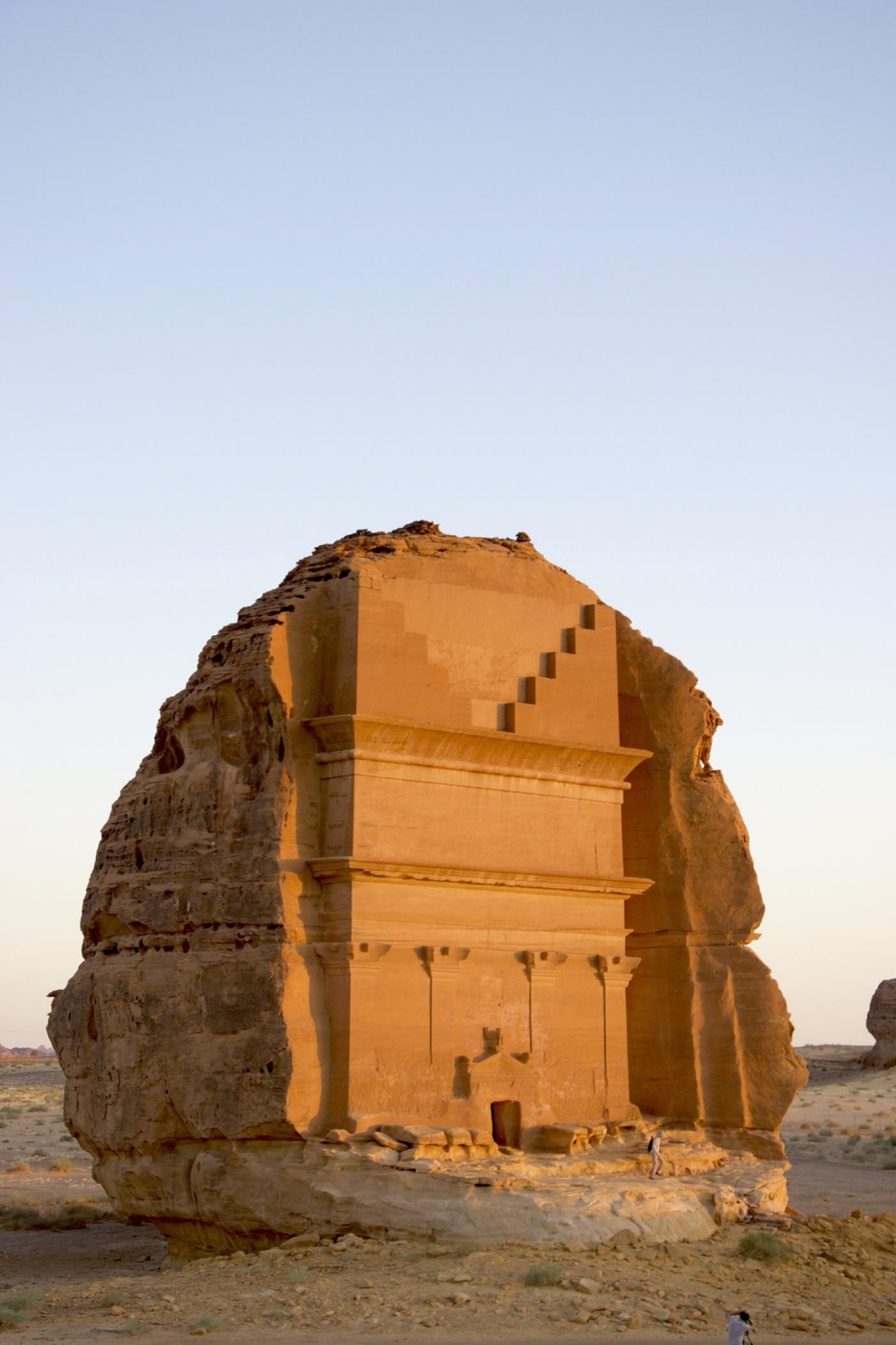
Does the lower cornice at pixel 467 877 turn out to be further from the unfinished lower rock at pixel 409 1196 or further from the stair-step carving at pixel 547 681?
the unfinished lower rock at pixel 409 1196

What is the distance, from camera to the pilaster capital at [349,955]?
15.2 m

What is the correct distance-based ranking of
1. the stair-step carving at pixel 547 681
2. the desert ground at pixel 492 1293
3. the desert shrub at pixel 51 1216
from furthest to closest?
the desert shrub at pixel 51 1216, the stair-step carving at pixel 547 681, the desert ground at pixel 492 1293

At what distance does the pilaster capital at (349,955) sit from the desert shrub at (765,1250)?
4220 mm

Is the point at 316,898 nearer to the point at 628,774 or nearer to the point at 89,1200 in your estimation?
the point at 628,774

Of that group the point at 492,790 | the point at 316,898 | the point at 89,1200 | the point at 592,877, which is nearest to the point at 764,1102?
the point at 592,877

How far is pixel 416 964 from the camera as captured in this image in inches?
616

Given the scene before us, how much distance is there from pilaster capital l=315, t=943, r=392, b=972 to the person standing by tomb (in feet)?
11.1

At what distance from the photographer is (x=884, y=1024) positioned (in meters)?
45.0

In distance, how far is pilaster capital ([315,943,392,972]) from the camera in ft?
49.7

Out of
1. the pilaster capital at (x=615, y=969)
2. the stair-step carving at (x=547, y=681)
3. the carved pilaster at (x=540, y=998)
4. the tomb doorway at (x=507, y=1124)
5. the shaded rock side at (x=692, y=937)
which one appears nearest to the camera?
the tomb doorway at (x=507, y=1124)

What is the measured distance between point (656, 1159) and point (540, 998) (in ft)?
6.54

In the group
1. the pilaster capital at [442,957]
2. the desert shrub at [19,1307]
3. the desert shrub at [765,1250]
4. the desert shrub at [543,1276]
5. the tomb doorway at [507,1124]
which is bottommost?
the desert shrub at [19,1307]

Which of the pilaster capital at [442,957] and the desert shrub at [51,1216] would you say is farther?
the desert shrub at [51,1216]

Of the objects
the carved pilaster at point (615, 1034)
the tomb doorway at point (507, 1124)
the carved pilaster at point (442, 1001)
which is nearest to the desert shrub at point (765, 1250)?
the tomb doorway at point (507, 1124)
